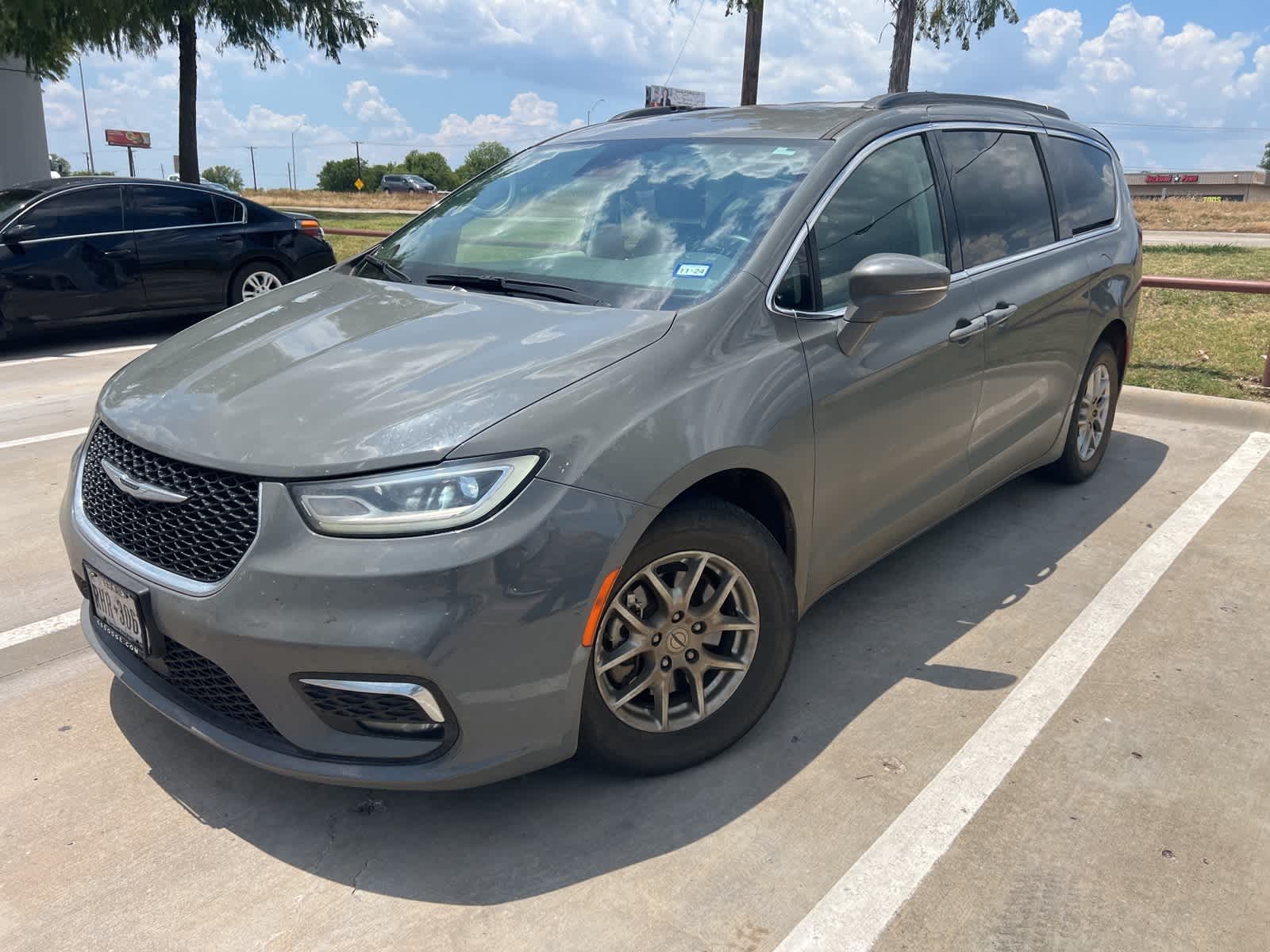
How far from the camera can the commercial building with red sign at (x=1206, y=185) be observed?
76.6 metres

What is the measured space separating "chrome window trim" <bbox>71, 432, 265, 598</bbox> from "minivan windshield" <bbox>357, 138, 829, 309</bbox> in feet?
Answer: 3.87

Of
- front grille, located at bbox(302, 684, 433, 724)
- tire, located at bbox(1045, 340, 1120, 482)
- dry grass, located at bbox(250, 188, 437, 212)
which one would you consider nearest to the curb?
tire, located at bbox(1045, 340, 1120, 482)

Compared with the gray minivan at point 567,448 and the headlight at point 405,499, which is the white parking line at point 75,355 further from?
the headlight at point 405,499

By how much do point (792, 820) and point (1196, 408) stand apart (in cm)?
545

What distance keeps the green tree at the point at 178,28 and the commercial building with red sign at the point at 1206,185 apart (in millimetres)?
67358

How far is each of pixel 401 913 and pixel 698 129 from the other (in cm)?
275

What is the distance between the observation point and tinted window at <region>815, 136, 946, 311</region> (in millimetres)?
3238

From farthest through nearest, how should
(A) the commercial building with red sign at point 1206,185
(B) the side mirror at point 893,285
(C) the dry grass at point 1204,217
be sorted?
1. (A) the commercial building with red sign at point 1206,185
2. (C) the dry grass at point 1204,217
3. (B) the side mirror at point 893,285

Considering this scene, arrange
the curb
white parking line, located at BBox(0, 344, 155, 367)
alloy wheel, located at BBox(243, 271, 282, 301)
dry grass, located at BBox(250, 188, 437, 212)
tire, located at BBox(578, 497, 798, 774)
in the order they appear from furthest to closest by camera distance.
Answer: dry grass, located at BBox(250, 188, 437, 212) → alloy wheel, located at BBox(243, 271, 282, 301) → white parking line, located at BBox(0, 344, 155, 367) → the curb → tire, located at BBox(578, 497, 798, 774)

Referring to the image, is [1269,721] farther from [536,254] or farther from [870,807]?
[536,254]

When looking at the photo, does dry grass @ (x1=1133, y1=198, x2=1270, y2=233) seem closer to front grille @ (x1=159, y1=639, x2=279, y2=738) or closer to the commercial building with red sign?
front grille @ (x1=159, y1=639, x2=279, y2=738)

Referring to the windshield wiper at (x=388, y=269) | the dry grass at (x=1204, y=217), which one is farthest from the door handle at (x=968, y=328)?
the dry grass at (x=1204, y=217)

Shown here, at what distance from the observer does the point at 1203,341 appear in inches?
329

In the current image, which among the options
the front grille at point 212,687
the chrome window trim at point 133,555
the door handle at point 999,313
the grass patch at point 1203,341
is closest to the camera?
the chrome window trim at point 133,555
